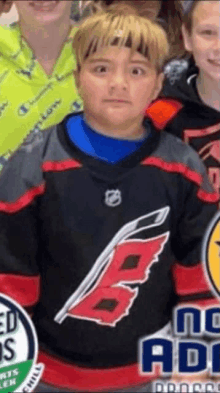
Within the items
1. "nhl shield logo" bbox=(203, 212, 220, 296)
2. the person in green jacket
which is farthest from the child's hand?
"nhl shield logo" bbox=(203, 212, 220, 296)

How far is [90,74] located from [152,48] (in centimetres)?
7

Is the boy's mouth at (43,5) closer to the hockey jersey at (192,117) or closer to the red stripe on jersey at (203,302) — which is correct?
the hockey jersey at (192,117)

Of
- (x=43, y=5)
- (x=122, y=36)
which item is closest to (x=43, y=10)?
(x=43, y=5)

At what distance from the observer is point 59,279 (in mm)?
734

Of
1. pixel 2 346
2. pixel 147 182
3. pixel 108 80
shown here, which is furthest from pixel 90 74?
pixel 2 346

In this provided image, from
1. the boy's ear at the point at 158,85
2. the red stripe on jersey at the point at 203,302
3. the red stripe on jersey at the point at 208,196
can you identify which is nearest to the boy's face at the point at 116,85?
the boy's ear at the point at 158,85

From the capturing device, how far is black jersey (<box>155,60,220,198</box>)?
74 centimetres

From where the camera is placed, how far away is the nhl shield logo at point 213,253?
744 millimetres

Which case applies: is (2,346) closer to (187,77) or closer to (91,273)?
(91,273)

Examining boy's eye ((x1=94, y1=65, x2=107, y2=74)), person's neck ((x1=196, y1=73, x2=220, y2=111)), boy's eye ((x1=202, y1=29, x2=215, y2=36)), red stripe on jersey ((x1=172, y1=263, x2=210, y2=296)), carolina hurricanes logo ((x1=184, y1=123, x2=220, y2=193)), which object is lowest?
red stripe on jersey ((x1=172, y1=263, x2=210, y2=296))

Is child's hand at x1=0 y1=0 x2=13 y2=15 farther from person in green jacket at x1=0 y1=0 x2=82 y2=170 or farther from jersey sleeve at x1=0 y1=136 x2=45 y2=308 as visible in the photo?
jersey sleeve at x1=0 y1=136 x2=45 y2=308

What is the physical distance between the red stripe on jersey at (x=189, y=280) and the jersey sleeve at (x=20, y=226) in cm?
15

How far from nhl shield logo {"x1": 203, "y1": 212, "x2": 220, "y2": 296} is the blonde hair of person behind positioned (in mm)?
181

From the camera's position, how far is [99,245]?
72 cm
